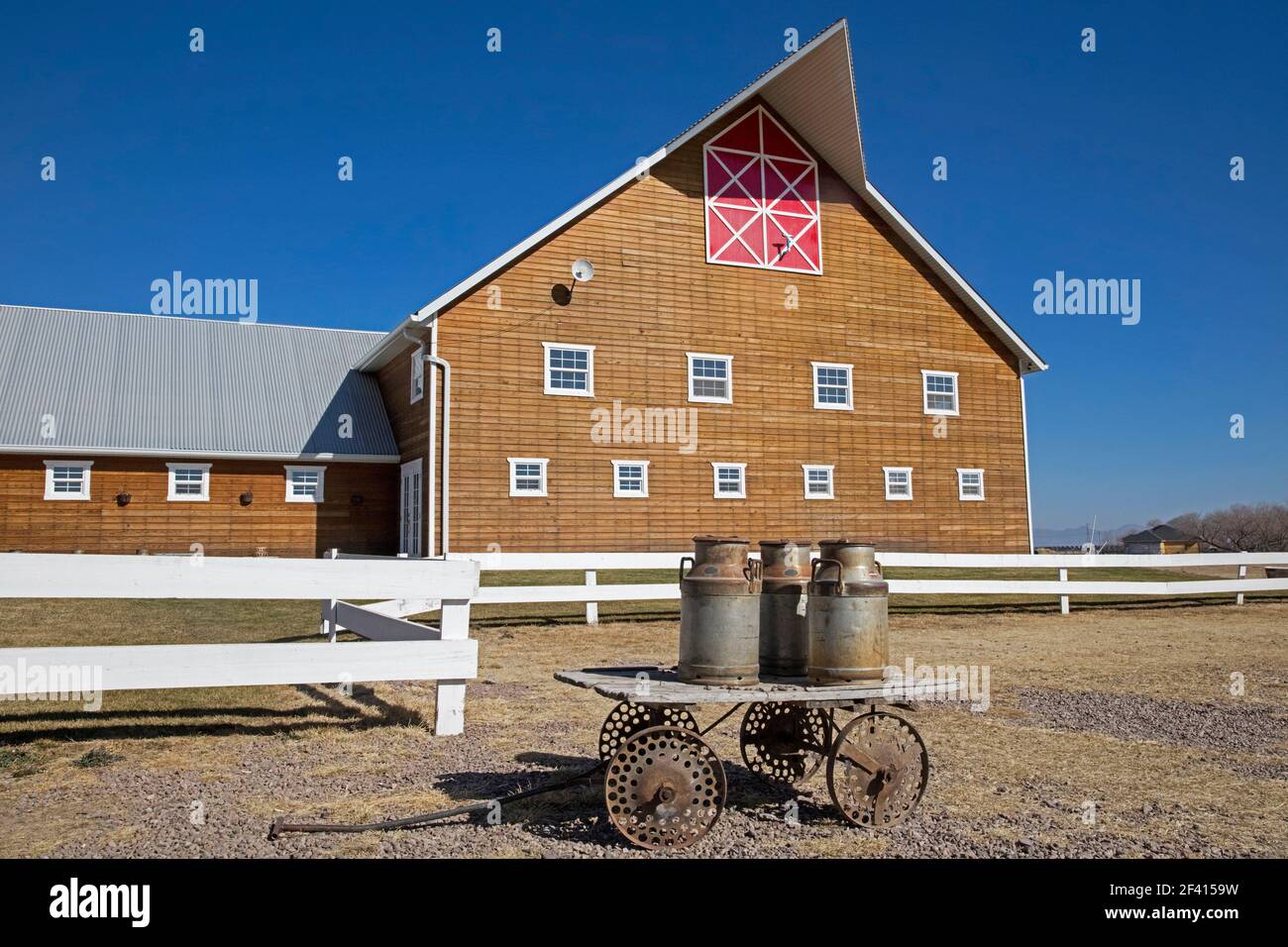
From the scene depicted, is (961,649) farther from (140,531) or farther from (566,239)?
(140,531)

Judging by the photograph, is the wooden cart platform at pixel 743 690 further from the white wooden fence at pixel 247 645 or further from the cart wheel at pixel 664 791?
the white wooden fence at pixel 247 645

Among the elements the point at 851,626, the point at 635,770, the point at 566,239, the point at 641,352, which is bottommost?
the point at 635,770

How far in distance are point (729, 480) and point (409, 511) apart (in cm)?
829

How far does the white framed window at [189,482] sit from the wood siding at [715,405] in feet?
17.0

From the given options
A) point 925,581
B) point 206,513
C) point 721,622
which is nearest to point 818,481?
point 925,581

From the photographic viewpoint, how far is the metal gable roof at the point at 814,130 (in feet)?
70.8

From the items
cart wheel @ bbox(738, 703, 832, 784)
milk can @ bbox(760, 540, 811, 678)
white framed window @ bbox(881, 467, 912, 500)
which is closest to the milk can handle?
milk can @ bbox(760, 540, 811, 678)

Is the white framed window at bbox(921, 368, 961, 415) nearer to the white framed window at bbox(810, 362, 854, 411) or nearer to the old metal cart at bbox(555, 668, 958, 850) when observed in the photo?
the white framed window at bbox(810, 362, 854, 411)

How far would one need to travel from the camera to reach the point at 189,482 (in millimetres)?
24875

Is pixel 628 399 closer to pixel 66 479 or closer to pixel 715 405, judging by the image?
pixel 715 405

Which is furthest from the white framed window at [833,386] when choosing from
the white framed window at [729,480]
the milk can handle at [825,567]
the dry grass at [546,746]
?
the milk can handle at [825,567]

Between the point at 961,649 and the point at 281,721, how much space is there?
9.19 m

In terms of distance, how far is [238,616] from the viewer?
633 inches
